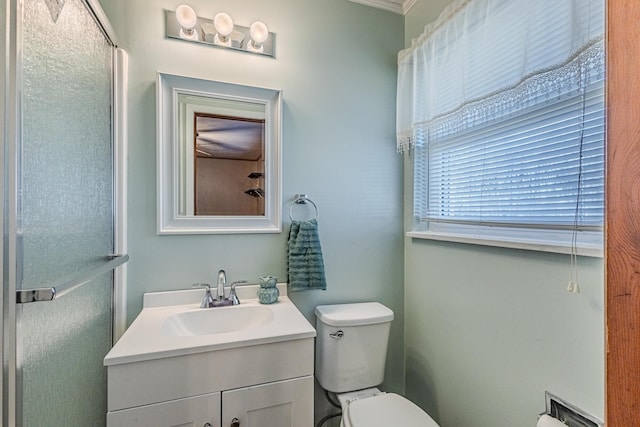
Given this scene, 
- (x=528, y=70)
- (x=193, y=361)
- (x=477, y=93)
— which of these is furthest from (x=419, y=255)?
(x=193, y=361)

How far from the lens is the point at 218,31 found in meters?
1.39

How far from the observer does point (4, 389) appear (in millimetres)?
646

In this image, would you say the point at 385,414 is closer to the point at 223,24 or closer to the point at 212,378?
the point at 212,378

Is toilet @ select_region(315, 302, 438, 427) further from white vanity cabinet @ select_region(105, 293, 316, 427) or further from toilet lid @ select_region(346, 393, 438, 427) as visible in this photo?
white vanity cabinet @ select_region(105, 293, 316, 427)

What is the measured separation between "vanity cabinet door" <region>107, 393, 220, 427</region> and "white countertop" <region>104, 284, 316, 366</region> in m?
0.16

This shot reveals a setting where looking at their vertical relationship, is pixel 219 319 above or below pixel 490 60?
below

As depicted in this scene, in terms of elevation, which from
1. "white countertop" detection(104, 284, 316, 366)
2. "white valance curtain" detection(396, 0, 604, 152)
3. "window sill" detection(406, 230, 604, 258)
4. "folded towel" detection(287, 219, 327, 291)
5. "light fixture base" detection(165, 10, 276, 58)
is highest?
"light fixture base" detection(165, 10, 276, 58)

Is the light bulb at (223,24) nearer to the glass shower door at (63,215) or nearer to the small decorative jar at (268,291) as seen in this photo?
the glass shower door at (63,215)

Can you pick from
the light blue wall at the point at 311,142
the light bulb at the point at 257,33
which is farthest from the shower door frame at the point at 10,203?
the light bulb at the point at 257,33

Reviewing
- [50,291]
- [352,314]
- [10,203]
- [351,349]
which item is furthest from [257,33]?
[351,349]

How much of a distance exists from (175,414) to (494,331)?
1.18 meters

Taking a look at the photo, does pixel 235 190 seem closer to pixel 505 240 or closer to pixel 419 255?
pixel 419 255

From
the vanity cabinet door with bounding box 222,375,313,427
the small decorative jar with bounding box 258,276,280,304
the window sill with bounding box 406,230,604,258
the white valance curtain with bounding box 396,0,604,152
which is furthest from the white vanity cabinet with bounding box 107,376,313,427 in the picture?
the white valance curtain with bounding box 396,0,604,152

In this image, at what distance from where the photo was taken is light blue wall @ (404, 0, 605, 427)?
35.2 inches
